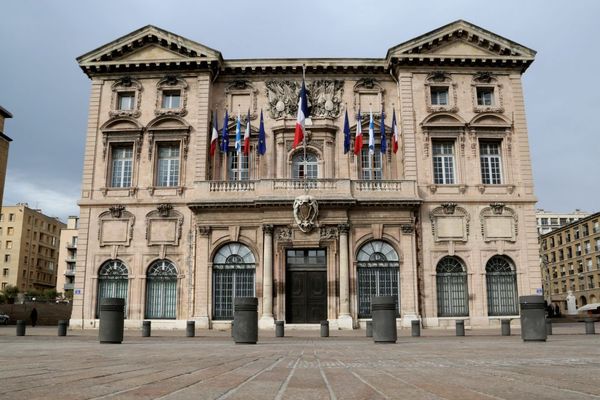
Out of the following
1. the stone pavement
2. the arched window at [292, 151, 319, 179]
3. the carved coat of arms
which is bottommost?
the stone pavement

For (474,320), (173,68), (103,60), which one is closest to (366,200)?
(474,320)

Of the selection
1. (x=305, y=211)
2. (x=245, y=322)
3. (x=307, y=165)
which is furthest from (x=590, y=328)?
(x=307, y=165)

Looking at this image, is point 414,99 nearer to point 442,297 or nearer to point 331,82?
point 331,82

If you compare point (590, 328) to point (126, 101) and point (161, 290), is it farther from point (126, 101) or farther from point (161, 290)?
point (126, 101)

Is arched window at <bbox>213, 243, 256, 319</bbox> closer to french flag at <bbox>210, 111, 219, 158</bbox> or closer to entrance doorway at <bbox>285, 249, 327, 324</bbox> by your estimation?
entrance doorway at <bbox>285, 249, 327, 324</bbox>

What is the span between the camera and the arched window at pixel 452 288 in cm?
2883

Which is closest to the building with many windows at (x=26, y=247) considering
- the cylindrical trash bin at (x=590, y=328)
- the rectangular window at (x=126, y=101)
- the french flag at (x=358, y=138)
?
the rectangular window at (x=126, y=101)

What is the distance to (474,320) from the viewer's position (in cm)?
2845

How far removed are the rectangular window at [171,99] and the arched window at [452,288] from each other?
55.5ft

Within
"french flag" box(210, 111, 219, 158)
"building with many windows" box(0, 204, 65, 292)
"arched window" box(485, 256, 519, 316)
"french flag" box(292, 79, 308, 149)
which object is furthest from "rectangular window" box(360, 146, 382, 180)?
"building with many windows" box(0, 204, 65, 292)

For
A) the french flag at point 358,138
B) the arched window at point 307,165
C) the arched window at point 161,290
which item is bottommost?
the arched window at point 161,290

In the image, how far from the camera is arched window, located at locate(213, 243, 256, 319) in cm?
2886

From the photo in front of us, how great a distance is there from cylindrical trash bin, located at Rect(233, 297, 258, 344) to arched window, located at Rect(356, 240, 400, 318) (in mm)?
14603

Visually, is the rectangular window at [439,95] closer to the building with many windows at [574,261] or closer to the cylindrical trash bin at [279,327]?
the cylindrical trash bin at [279,327]
